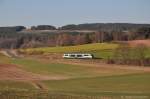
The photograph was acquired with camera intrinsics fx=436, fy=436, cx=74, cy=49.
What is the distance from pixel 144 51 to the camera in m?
75.9

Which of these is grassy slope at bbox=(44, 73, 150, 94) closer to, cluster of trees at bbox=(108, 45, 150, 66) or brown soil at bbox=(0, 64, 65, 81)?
brown soil at bbox=(0, 64, 65, 81)

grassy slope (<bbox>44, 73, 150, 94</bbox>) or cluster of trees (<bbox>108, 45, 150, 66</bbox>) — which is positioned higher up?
grassy slope (<bbox>44, 73, 150, 94</bbox>)

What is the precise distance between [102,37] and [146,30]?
49.6 ft

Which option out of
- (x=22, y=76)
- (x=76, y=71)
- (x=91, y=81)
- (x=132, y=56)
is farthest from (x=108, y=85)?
(x=132, y=56)

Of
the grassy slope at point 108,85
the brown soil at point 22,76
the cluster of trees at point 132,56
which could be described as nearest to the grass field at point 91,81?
the grassy slope at point 108,85

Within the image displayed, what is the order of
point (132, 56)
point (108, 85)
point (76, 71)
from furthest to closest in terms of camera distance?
point (132, 56), point (76, 71), point (108, 85)

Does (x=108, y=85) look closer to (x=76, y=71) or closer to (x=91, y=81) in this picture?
(x=91, y=81)

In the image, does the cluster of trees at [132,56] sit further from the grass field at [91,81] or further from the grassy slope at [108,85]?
the grassy slope at [108,85]

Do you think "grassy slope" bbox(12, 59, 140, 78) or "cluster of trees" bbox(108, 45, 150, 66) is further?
"cluster of trees" bbox(108, 45, 150, 66)

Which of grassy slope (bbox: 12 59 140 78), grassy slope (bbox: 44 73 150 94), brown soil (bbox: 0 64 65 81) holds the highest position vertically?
grassy slope (bbox: 44 73 150 94)

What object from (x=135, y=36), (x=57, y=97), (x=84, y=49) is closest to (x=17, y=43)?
(x=135, y=36)

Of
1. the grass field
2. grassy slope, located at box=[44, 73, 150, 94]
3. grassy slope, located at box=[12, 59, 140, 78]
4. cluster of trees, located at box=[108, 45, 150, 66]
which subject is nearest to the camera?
the grass field

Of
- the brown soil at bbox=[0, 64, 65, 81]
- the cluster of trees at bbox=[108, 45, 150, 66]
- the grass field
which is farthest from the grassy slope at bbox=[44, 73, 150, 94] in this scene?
the cluster of trees at bbox=[108, 45, 150, 66]

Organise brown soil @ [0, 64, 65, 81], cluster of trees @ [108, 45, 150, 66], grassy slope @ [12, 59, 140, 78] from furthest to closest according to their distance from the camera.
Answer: cluster of trees @ [108, 45, 150, 66]
grassy slope @ [12, 59, 140, 78]
brown soil @ [0, 64, 65, 81]
